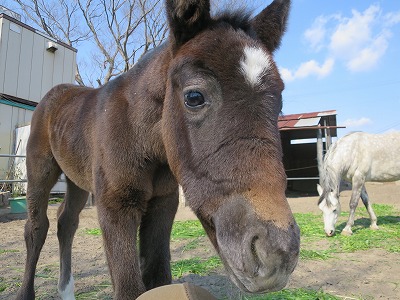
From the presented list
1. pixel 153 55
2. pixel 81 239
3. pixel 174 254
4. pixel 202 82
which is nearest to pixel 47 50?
pixel 81 239

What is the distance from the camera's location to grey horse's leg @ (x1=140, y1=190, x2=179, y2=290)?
2535 millimetres

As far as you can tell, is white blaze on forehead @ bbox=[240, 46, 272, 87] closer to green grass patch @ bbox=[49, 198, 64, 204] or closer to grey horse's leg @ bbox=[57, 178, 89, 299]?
grey horse's leg @ bbox=[57, 178, 89, 299]

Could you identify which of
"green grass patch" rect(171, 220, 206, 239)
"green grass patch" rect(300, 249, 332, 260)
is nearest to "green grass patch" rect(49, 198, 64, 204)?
"green grass patch" rect(171, 220, 206, 239)

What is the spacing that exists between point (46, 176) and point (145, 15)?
19997 millimetres

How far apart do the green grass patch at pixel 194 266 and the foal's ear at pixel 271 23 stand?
2925 mm

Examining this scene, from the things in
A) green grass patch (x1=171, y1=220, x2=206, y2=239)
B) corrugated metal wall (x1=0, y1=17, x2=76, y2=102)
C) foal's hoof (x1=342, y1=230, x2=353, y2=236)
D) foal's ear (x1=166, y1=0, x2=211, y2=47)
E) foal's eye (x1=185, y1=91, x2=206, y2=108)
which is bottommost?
foal's hoof (x1=342, y1=230, x2=353, y2=236)

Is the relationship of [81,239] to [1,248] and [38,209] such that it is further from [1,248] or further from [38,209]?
[38,209]

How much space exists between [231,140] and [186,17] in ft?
2.43

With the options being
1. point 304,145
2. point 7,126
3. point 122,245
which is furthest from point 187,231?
point 304,145

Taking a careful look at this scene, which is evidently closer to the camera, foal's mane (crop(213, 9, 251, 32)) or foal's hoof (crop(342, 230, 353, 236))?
foal's mane (crop(213, 9, 251, 32))

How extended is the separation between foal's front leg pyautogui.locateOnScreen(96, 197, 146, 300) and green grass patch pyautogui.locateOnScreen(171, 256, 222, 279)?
204 centimetres

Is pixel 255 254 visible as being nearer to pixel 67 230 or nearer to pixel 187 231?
pixel 67 230

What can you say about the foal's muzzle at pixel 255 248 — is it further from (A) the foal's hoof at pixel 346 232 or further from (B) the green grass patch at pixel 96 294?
(A) the foal's hoof at pixel 346 232

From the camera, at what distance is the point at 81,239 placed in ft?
21.2
